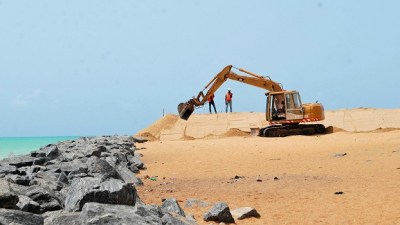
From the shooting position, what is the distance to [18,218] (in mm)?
3426

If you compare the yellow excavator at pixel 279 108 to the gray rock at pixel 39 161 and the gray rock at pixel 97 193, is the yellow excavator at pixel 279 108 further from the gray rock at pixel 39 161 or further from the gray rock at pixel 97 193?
the gray rock at pixel 97 193

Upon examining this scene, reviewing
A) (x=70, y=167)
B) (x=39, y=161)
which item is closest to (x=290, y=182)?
(x=70, y=167)

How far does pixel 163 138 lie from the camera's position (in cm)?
2644

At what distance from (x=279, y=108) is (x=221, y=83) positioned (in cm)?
341

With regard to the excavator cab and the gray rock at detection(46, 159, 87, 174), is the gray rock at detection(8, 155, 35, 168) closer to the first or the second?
the gray rock at detection(46, 159, 87, 174)

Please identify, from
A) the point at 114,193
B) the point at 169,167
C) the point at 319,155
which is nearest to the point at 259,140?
the point at 319,155

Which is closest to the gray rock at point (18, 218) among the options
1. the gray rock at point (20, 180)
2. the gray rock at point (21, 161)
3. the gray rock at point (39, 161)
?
the gray rock at point (20, 180)

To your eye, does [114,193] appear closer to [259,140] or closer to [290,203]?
[290,203]

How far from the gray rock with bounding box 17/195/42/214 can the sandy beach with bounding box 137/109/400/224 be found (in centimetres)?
268

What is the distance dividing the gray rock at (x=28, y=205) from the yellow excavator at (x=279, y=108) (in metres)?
18.1

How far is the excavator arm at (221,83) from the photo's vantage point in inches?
879

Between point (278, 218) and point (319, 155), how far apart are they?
8.04 meters

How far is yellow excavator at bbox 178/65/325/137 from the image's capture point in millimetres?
21359

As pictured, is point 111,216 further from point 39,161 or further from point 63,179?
point 39,161
